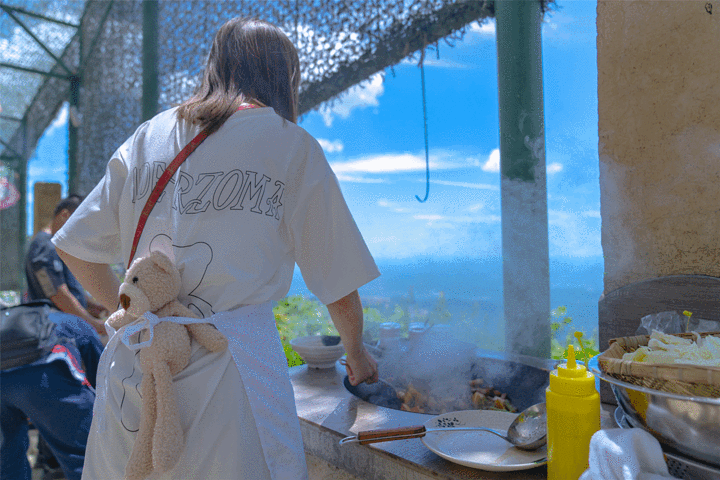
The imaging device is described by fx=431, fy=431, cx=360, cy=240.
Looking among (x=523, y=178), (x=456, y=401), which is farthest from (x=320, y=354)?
(x=523, y=178)

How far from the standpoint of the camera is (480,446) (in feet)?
3.54

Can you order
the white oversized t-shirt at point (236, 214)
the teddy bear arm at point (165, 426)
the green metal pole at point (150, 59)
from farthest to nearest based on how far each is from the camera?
1. the green metal pole at point (150, 59)
2. the white oversized t-shirt at point (236, 214)
3. the teddy bear arm at point (165, 426)

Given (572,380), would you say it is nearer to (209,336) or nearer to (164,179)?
(209,336)

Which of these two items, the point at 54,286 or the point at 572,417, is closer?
the point at 572,417

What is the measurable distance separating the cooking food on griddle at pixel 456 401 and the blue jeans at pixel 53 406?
174 centimetres

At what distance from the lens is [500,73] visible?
2.15 m

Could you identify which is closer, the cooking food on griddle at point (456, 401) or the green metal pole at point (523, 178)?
the cooking food on griddle at point (456, 401)

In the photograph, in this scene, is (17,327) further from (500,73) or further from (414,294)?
(500,73)

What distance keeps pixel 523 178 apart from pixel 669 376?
1.53 m

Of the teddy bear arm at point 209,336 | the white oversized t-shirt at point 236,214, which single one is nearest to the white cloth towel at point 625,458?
the white oversized t-shirt at point 236,214

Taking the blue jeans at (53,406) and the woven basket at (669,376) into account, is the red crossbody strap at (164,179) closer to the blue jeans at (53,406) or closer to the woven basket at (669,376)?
the woven basket at (669,376)

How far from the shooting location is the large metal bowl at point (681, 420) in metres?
0.68

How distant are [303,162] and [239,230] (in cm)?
26

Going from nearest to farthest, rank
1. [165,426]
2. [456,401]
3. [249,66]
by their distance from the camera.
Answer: [165,426], [249,66], [456,401]
